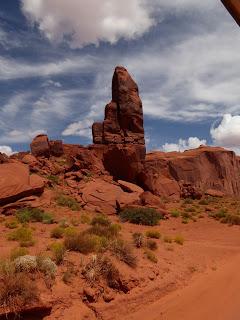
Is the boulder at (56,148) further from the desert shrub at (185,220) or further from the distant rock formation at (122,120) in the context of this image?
the desert shrub at (185,220)

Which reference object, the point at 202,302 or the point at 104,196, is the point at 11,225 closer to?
the point at 104,196

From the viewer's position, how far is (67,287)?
10258mm

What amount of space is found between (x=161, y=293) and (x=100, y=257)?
→ 2060 mm

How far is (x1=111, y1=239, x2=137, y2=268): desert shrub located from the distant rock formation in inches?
1176

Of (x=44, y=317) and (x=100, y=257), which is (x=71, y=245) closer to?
(x=100, y=257)

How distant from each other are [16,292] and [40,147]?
106 feet

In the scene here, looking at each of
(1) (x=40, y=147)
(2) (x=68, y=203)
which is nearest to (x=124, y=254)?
(2) (x=68, y=203)

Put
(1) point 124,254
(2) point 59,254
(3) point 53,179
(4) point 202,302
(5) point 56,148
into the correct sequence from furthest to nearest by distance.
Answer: (5) point 56,148 < (3) point 53,179 < (1) point 124,254 < (2) point 59,254 < (4) point 202,302

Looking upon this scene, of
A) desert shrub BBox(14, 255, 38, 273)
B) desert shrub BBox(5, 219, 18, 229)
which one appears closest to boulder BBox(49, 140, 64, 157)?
desert shrub BBox(5, 219, 18, 229)

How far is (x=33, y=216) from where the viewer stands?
78.4 ft

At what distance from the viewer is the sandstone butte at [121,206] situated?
404 inches

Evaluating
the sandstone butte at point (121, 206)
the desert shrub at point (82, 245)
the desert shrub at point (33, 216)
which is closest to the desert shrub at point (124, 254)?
the sandstone butte at point (121, 206)

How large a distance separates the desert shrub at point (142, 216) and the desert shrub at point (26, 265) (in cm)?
1624

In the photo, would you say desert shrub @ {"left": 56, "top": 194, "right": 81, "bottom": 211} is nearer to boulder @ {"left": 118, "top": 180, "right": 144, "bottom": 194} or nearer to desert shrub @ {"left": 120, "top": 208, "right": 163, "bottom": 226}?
desert shrub @ {"left": 120, "top": 208, "right": 163, "bottom": 226}
